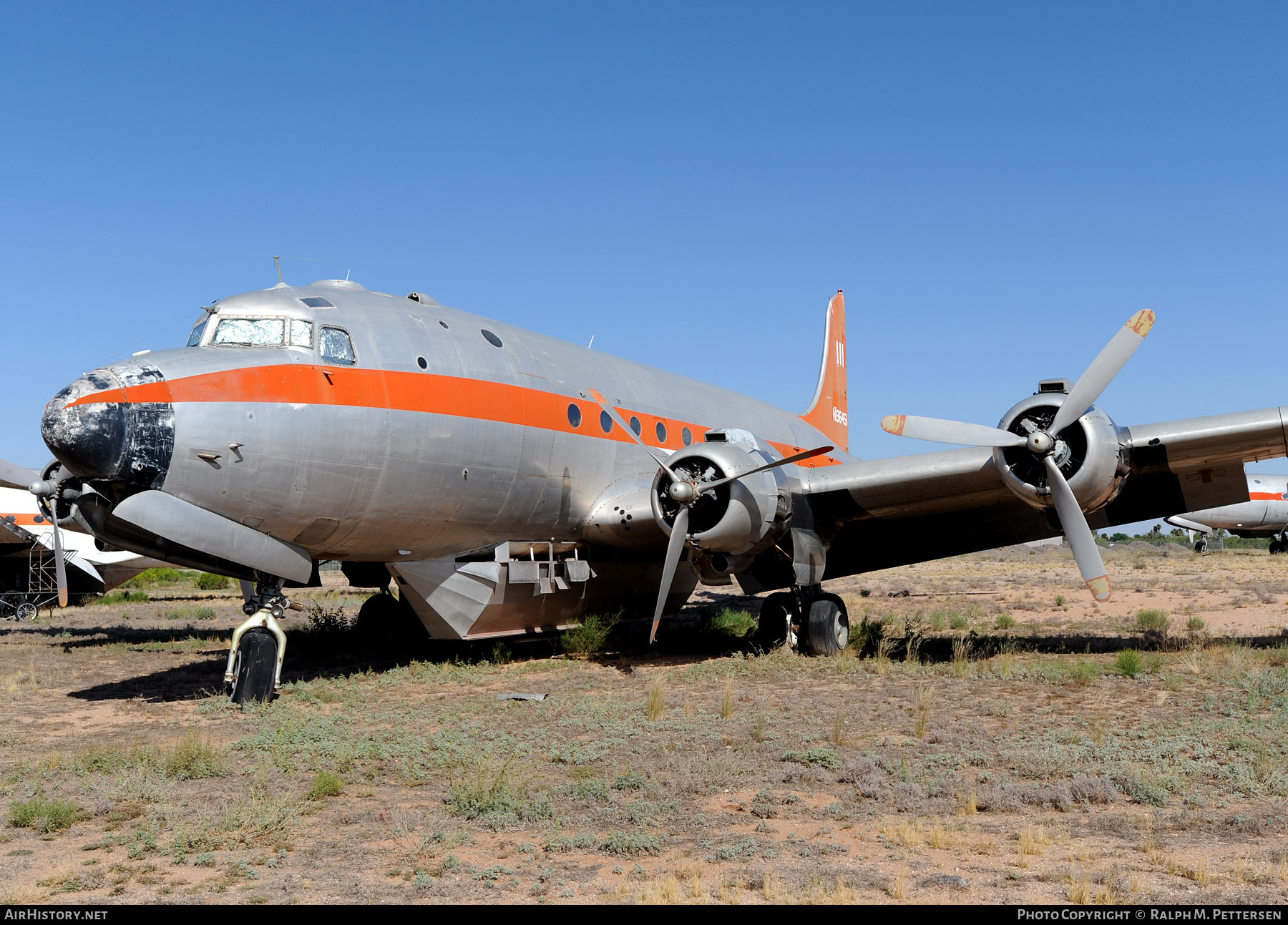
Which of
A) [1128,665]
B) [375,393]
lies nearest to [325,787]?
[375,393]

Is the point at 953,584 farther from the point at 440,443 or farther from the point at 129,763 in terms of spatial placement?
the point at 129,763

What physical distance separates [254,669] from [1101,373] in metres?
9.99

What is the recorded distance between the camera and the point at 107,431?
897 cm

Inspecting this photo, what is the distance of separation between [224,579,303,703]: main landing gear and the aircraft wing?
22.2ft

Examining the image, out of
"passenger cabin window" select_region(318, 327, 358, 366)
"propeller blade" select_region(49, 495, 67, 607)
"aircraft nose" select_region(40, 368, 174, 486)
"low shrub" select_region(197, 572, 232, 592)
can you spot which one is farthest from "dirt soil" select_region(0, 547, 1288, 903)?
"low shrub" select_region(197, 572, 232, 592)

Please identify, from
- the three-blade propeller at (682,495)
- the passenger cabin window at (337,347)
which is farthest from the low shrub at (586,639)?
the passenger cabin window at (337,347)

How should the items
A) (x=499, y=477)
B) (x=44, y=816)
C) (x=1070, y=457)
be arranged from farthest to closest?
(x=499, y=477)
(x=1070, y=457)
(x=44, y=816)

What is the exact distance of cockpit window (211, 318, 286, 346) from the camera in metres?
10.4

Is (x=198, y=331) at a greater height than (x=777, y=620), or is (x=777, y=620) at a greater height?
(x=198, y=331)

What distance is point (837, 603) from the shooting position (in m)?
13.8

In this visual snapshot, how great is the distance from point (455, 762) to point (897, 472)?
7.02 m

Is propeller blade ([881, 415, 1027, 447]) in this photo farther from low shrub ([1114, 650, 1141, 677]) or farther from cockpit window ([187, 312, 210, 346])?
cockpit window ([187, 312, 210, 346])

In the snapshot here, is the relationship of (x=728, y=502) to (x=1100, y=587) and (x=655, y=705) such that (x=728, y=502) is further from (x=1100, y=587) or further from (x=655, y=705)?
(x=1100, y=587)

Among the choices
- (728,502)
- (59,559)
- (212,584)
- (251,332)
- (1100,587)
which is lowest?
(212,584)
